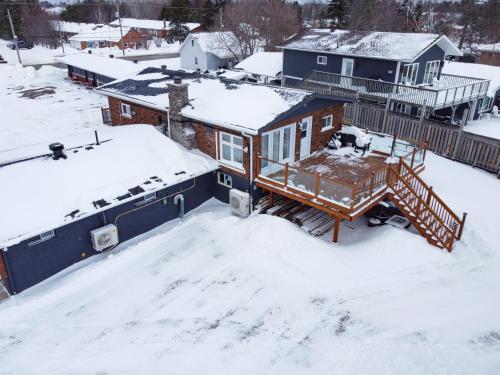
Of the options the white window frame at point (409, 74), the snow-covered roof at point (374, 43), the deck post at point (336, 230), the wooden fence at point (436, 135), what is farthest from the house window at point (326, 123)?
the white window frame at point (409, 74)

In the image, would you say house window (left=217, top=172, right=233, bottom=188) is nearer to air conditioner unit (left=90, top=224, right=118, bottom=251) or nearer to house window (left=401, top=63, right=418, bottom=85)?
air conditioner unit (left=90, top=224, right=118, bottom=251)

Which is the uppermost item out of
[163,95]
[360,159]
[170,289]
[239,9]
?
[239,9]

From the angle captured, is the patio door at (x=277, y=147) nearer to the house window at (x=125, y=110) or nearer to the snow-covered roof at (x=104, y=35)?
the house window at (x=125, y=110)


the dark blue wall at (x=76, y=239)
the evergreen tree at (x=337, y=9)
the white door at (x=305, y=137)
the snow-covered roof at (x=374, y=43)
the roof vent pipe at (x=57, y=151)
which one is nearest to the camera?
the dark blue wall at (x=76, y=239)

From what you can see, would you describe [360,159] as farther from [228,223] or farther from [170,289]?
[170,289]

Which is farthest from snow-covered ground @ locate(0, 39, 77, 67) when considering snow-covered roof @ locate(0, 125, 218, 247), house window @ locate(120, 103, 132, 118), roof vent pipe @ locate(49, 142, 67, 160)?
roof vent pipe @ locate(49, 142, 67, 160)

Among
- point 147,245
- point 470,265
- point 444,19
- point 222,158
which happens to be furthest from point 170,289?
point 444,19
